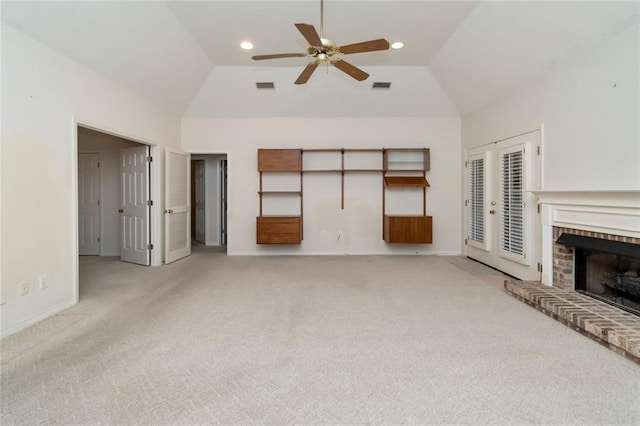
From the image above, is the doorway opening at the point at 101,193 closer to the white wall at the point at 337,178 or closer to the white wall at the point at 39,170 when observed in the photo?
the white wall at the point at 337,178

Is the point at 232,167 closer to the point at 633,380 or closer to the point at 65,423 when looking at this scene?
the point at 65,423

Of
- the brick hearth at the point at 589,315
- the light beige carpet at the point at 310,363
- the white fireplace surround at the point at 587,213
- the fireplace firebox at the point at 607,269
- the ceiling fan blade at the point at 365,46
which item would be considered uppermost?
the ceiling fan blade at the point at 365,46

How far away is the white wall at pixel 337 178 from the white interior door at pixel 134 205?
40.4 inches

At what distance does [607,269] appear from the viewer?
9.76ft

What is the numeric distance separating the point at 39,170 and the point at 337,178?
420 cm

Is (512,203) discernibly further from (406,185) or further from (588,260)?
(406,185)

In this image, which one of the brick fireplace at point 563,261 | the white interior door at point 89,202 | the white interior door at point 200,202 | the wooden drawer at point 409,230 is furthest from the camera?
the white interior door at point 200,202

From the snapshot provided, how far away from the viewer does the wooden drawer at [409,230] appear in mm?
5230

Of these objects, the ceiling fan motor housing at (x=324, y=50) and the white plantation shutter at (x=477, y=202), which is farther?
the white plantation shutter at (x=477, y=202)

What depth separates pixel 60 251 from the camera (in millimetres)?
2906

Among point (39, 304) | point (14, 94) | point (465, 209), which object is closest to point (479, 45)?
point (465, 209)

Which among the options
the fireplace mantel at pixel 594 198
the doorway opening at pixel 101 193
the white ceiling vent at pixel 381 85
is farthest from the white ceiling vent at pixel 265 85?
the fireplace mantel at pixel 594 198

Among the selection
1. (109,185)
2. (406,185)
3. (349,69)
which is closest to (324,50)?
(349,69)

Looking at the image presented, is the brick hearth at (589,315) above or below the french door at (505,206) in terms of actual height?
below
